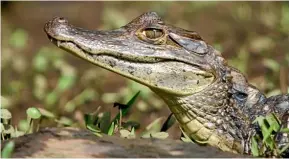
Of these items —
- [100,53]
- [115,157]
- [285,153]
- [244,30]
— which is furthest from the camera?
[244,30]

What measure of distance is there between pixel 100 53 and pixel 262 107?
1044 mm

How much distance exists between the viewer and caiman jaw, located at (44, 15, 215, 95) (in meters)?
5.22

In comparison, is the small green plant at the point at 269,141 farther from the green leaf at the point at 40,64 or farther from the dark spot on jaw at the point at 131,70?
the green leaf at the point at 40,64

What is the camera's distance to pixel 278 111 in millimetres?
5293

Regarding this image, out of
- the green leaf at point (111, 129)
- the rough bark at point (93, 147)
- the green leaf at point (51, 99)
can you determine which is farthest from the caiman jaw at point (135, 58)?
the green leaf at point (51, 99)

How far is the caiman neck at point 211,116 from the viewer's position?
531 centimetres

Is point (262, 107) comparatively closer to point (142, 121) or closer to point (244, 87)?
point (244, 87)

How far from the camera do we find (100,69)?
8.88m

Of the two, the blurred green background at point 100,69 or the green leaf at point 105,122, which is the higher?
the blurred green background at point 100,69

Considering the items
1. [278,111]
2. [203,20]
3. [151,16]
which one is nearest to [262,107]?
[278,111]

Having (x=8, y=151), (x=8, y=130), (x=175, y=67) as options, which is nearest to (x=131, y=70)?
(x=175, y=67)

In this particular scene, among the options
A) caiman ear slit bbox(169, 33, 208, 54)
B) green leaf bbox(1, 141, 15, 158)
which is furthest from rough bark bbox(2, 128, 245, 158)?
caiman ear slit bbox(169, 33, 208, 54)

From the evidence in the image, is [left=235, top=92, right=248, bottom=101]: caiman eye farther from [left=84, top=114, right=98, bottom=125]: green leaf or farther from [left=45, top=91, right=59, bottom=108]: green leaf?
[left=45, top=91, right=59, bottom=108]: green leaf

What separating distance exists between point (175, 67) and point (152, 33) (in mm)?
265
